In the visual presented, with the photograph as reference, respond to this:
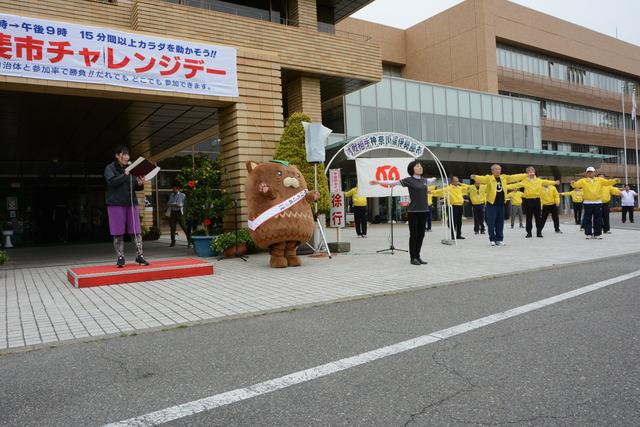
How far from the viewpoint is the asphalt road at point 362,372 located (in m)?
2.72

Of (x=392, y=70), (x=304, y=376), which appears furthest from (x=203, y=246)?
(x=392, y=70)

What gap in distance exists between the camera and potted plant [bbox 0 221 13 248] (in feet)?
59.8

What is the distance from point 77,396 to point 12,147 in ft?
57.5

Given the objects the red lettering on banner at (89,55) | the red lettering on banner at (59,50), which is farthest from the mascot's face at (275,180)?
the red lettering on banner at (59,50)

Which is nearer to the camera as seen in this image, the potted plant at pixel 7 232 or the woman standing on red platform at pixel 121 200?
the woman standing on red platform at pixel 121 200

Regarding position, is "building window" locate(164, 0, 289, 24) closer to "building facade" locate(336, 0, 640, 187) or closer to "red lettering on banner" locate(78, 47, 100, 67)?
"red lettering on banner" locate(78, 47, 100, 67)

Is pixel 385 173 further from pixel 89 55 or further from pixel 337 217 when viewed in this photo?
pixel 89 55

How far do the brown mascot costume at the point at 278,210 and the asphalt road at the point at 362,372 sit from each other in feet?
12.2

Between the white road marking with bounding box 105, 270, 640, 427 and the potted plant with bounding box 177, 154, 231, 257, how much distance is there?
7.55m

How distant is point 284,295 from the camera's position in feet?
20.8

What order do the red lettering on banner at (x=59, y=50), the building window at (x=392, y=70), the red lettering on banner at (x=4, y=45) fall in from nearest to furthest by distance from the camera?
the red lettering on banner at (x=4, y=45)
the red lettering on banner at (x=59, y=50)
the building window at (x=392, y=70)

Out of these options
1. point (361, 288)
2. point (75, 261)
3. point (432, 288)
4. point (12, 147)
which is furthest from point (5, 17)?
point (12, 147)

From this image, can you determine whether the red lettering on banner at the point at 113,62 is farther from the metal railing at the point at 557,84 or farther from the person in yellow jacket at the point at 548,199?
the metal railing at the point at 557,84

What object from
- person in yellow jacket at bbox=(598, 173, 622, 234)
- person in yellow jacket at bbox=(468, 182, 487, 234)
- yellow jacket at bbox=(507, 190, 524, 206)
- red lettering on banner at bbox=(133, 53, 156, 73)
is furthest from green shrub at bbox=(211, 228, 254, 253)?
yellow jacket at bbox=(507, 190, 524, 206)
